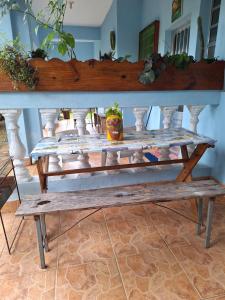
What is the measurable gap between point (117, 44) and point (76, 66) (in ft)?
9.76

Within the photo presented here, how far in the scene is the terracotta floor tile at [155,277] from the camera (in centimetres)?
110

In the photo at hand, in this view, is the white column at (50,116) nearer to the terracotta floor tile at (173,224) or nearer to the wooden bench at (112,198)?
the wooden bench at (112,198)

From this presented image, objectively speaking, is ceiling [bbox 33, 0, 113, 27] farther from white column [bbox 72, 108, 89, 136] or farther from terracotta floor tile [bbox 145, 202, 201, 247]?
terracotta floor tile [bbox 145, 202, 201, 247]

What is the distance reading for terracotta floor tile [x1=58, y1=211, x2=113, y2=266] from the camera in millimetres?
1348

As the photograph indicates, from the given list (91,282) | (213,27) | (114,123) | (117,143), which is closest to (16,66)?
(114,123)

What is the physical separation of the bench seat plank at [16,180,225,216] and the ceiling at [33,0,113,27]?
3.83 meters

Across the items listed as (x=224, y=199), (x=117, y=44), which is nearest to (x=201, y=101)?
(x=224, y=199)

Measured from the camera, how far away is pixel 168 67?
1.75m

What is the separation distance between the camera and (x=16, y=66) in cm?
146

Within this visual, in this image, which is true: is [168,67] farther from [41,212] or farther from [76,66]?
[41,212]

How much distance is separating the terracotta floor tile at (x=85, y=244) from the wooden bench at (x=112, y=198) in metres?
0.14

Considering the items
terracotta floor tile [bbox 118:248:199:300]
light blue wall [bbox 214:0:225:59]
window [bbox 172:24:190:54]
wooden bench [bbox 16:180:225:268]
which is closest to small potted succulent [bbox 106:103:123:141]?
wooden bench [bbox 16:180:225:268]

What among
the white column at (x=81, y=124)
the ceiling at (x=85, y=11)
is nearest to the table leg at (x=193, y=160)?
the white column at (x=81, y=124)

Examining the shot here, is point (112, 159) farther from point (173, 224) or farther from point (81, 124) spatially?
point (173, 224)
